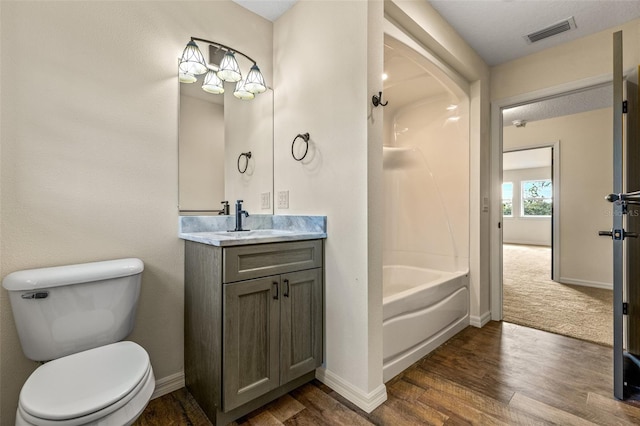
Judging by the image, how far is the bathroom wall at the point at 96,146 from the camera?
1262 mm

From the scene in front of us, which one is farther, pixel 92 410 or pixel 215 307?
Answer: pixel 215 307

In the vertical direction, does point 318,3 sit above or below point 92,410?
above

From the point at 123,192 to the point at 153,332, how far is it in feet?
2.64

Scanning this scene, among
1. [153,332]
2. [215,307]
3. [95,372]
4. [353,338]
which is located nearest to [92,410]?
[95,372]

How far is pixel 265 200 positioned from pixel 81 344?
4.28 feet

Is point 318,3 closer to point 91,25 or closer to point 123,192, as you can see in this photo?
point 91,25

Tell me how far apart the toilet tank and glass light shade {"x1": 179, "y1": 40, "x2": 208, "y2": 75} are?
116 centimetres

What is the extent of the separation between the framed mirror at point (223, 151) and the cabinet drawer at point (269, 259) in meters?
0.59

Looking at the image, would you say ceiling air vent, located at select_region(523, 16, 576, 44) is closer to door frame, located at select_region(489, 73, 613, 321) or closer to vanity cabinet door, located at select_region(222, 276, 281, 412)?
door frame, located at select_region(489, 73, 613, 321)

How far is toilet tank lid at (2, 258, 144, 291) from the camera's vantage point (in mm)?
→ 1142

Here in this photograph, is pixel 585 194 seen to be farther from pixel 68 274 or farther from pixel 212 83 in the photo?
pixel 68 274

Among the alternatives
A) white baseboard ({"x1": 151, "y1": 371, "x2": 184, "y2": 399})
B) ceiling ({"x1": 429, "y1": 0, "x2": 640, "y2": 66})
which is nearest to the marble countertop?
white baseboard ({"x1": 151, "y1": 371, "x2": 184, "y2": 399})

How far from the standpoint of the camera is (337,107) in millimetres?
1687

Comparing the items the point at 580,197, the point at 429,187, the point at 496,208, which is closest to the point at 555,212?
the point at 580,197
